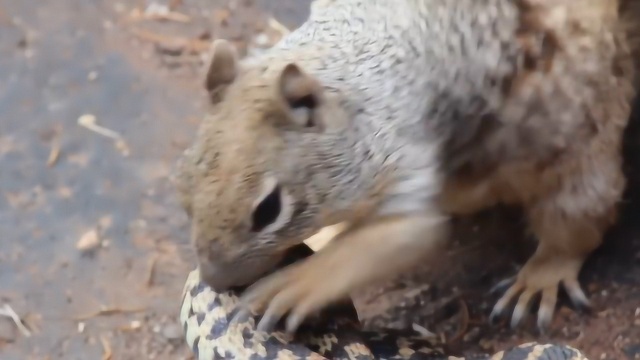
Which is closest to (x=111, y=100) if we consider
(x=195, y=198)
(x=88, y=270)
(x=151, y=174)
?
(x=151, y=174)

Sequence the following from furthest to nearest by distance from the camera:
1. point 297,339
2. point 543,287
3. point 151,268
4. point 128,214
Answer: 1. point 128,214
2. point 151,268
3. point 543,287
4. point 297,339

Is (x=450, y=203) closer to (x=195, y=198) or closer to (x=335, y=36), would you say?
(x=335, y=36)

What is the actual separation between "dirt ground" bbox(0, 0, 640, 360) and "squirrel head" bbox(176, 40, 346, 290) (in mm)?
635

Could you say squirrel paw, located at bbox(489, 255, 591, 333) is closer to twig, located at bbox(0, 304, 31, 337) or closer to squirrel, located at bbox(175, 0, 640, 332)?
squirrel, located at bbox(175, 0, 640, 332)

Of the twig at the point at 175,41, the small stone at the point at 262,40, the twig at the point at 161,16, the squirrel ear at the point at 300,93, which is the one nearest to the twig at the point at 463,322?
the squirrel ear at the point at 300,93

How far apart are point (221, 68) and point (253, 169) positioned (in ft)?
0.78

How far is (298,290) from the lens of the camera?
1.72 meters

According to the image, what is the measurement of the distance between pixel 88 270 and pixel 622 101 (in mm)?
1364

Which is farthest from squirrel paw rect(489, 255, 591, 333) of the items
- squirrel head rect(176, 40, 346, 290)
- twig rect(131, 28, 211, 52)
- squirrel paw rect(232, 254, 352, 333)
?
twig rect(131, 28, 211, 52)

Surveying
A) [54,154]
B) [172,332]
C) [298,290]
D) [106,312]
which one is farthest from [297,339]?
[54,154]

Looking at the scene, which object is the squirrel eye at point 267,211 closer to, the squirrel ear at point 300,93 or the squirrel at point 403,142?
the squirrel at point 403,142

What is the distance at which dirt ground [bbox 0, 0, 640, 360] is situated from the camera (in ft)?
7.27

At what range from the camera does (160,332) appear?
224 centimetres

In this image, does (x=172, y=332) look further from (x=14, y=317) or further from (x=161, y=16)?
(x=161, y=16)
